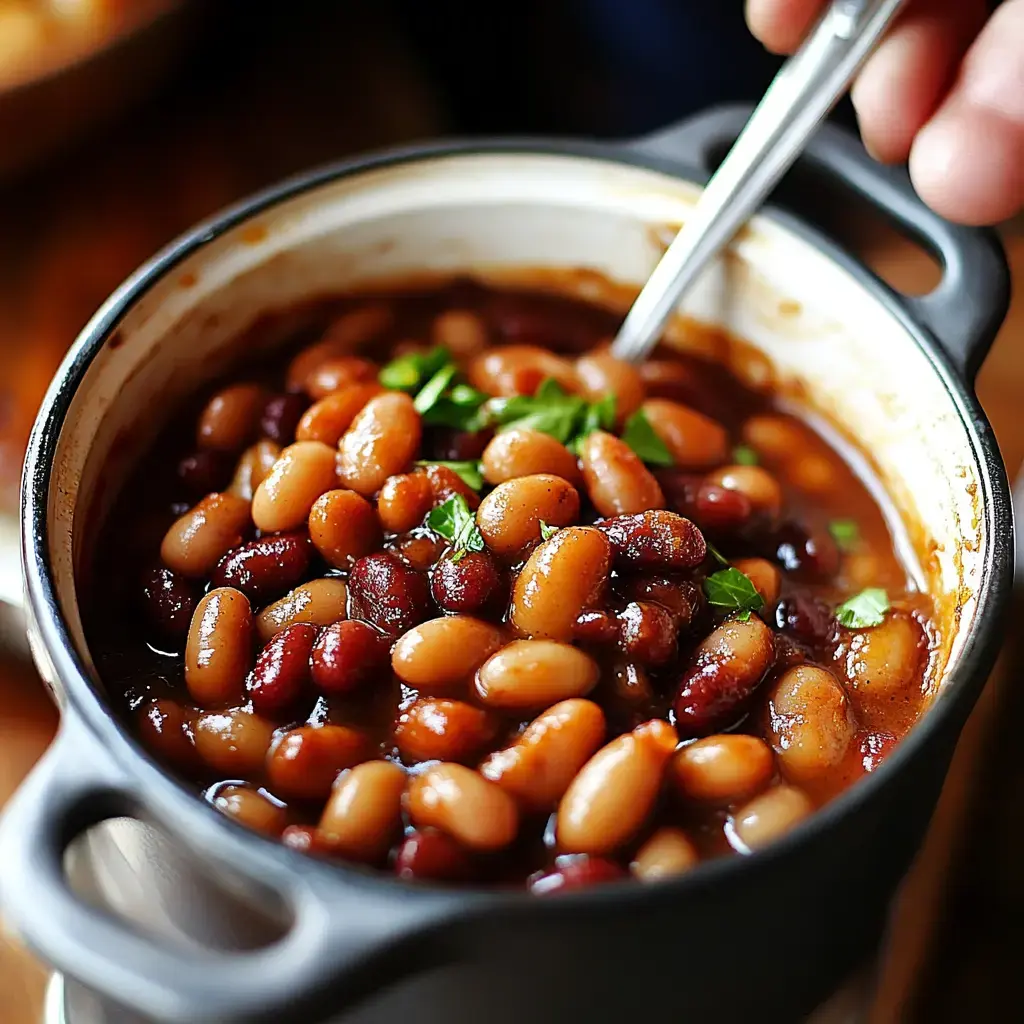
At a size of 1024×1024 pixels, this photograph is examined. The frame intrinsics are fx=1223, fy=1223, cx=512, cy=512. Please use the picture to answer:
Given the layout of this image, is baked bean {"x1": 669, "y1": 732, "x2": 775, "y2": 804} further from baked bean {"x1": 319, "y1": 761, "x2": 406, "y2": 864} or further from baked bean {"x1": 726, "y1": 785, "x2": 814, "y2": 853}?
baked bean {"x1": 319, "y1": 761, "x2": 406, "y2": 864}

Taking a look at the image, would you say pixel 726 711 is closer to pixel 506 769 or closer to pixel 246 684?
pixel 506 769

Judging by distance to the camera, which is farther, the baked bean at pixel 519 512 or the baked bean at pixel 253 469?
the baked bean at pixel 253 469

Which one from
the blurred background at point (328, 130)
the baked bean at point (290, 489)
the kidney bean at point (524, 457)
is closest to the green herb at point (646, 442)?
the kidney bean at point (524, 457)

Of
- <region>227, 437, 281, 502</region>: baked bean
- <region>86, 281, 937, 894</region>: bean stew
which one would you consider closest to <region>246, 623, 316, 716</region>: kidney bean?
<region>86, 281, 937, 894</region>: bean stew

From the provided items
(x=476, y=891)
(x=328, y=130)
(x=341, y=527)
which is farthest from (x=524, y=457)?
(x=328, y=130)

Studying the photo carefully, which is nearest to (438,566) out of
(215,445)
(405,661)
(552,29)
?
(405,661)

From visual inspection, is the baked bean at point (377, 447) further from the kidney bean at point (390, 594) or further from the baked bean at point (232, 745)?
the baked bean at point (232, 745)
